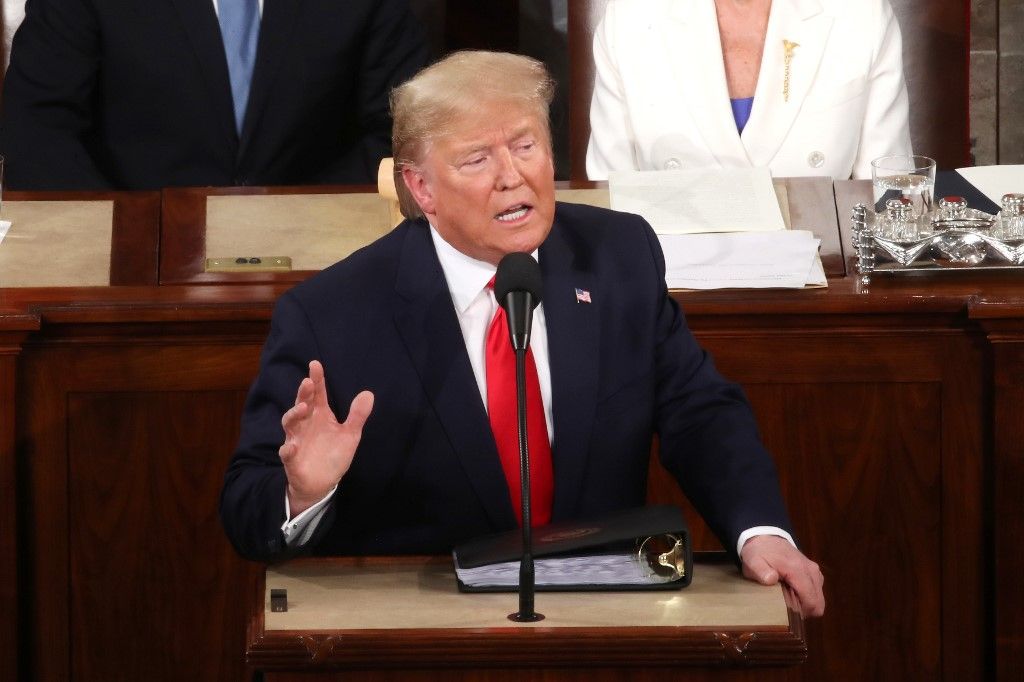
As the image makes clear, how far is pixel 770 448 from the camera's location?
8.80 feet

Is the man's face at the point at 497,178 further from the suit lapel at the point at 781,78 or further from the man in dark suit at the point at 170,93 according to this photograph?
the man in dark suit at the point at 170,93

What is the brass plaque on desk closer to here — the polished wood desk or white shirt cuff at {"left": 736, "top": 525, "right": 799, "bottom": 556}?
the polished wood desk

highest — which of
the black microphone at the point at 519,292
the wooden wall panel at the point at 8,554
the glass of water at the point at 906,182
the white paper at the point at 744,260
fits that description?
the glass of water at the point at 906,182

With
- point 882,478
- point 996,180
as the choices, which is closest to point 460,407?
point 882,478

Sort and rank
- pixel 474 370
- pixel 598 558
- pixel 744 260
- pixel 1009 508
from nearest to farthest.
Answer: pixel 598 558 → pixel 474 370 → pixel 1009 508 → pixel 744 260

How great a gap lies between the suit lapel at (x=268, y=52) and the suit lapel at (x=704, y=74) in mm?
904

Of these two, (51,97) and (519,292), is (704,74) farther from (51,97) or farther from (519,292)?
(519,292)

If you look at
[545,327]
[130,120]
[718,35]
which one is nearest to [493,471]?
[545,327]

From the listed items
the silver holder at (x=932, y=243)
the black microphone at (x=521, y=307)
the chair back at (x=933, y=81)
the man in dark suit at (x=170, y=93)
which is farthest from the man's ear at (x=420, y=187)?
the chair back at (x=933, y=81)

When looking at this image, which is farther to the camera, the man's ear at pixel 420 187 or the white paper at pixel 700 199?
the white paper at pixel 700 199

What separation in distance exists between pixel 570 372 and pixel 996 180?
4.48ft

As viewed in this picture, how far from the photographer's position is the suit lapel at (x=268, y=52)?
3750 mm

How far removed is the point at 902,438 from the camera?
8.71 feet

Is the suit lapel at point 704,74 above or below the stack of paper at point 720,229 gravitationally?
above
